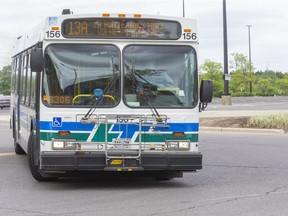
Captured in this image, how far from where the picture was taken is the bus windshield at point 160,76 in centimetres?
1074

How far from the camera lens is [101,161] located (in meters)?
10.4

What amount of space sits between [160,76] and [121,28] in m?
1.03

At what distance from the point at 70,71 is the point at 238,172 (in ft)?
14.7

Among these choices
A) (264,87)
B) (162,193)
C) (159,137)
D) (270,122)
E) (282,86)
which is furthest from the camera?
(282,86)

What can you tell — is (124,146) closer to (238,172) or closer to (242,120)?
(238,172)

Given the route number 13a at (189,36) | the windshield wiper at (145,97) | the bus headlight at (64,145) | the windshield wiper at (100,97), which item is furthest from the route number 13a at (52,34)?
the route number 13a at (189,36)

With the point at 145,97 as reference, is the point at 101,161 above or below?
below

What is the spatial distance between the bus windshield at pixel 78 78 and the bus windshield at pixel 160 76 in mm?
291

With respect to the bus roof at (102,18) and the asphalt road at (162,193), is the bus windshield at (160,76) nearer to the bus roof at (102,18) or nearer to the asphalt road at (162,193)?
the bus roof at (102,18)

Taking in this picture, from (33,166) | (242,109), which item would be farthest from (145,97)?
(242,109)

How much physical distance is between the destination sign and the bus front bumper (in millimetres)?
1947

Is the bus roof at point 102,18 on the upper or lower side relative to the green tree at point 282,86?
upper

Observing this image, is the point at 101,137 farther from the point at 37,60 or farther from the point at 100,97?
the point at 37,60

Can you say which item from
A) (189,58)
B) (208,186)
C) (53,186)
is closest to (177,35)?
(189,58)
